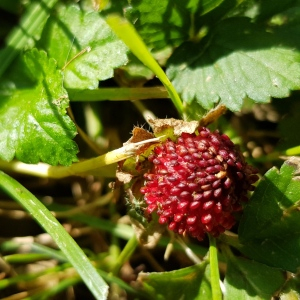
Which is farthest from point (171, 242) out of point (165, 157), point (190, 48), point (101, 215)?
point (190, 48)

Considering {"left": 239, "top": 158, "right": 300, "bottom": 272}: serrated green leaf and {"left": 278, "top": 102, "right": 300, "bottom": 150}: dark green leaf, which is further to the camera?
{"left": 278, "top": 102, "right": 300, "bottom": 150}: dark green leaf

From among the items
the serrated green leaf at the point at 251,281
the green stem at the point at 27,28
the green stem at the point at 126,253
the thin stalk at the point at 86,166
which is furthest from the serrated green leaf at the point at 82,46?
the serrated green leaf at the point at 251,281

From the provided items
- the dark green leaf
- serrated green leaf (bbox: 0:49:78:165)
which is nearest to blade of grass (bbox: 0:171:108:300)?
serrated green leaf (bbox: 0:49:78:165)

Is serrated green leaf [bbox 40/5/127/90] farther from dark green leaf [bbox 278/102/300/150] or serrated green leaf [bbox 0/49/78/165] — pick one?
dark green leaf [bbox 278/102/300/150]

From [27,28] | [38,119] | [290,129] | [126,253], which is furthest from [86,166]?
[290,129]

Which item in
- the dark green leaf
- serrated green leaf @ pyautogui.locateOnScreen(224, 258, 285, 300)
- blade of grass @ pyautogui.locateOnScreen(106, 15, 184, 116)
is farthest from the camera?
the dark green leaf

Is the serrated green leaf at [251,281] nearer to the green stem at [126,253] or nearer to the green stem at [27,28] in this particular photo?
the green stem at [126,253]

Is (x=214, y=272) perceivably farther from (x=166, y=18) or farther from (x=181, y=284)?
Answer: (x=166, y=18)
